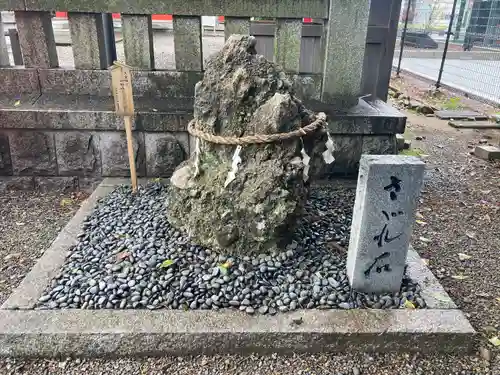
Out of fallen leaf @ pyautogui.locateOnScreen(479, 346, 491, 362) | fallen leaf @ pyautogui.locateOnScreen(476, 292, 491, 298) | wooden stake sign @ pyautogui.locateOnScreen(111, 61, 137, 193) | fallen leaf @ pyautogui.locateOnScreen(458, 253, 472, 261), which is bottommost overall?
fallen leaf @ pyautogui.locateOnScreen(458, 253, 472, 261)

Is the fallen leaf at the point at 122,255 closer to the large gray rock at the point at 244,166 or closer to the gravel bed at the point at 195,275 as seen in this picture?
the gravel bed at the point at 195,275

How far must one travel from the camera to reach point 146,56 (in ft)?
15.5

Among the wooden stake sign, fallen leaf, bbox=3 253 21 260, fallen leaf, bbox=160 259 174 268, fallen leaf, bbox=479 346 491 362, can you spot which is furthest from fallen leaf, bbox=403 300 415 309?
fallen leaf, bbox=3 253 21 260

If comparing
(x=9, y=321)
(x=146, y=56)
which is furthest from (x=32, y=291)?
(x=146, y=56)

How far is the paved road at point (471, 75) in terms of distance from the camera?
36.8 feet

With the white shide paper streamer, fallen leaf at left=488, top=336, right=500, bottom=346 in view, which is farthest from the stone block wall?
fallen leaf at left=488, top=336, right=500, bottom=346

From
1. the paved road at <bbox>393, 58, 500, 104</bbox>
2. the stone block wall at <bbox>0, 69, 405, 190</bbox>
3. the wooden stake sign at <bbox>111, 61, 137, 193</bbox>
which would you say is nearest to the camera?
the wooden stake sign at <bbox>111, 61, 137, 193</bbox>

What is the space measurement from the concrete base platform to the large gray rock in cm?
68

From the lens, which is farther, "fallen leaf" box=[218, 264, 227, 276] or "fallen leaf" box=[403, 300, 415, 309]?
"fallen leaf" box=[218, 264, 227, 276]

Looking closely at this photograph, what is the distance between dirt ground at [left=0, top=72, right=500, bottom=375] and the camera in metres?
2.58

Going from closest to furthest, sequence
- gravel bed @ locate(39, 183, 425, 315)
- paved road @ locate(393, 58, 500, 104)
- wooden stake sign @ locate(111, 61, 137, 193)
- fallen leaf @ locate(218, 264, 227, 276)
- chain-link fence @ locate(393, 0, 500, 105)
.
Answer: gravel bed @ locate(39, 183, 425, 315), fallen leaf @ locate(218, 264, 227, 276), wooden stake sign @ locate(111, 61, 137, 193), paved road @ locate(393, 58, 500, 104), chain-link fence @ locate(393, 0, 500, 105)

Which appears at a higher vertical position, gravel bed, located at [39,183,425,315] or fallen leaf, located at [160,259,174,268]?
fallen leaf, located at [160,259,174,268]

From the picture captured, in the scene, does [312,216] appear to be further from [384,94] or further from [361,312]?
[384,94]

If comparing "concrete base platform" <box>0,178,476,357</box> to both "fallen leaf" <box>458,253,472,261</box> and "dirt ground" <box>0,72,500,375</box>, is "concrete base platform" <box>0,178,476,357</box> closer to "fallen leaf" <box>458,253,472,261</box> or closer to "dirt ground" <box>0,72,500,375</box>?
"dirt ground" <box>0,72,500,375</box>
